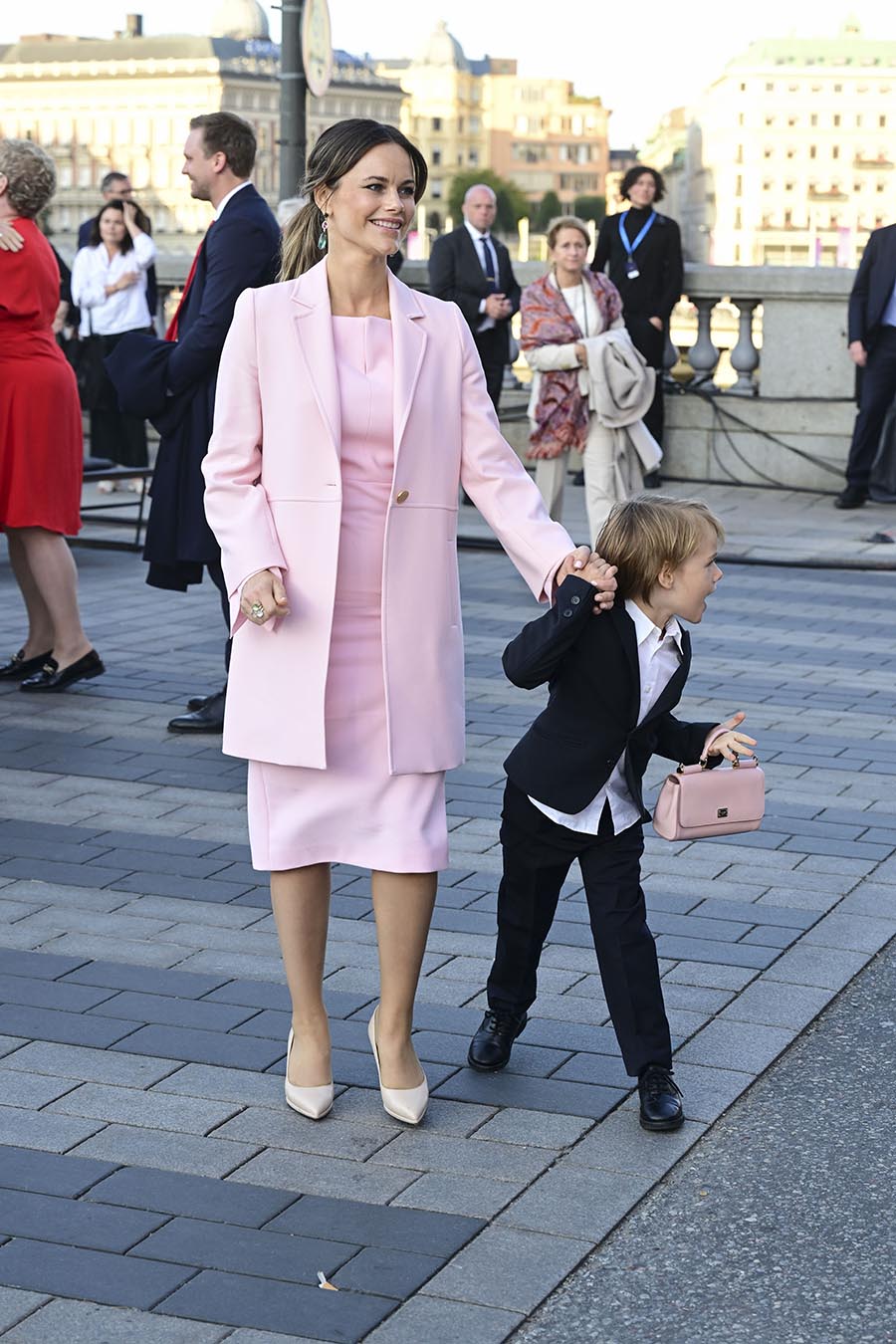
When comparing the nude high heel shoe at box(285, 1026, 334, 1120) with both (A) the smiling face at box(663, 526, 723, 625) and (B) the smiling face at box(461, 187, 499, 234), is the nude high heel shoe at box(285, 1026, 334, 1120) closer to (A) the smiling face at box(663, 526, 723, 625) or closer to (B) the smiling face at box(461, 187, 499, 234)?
(A) the smiling face at box(663, 526, 723, 625)

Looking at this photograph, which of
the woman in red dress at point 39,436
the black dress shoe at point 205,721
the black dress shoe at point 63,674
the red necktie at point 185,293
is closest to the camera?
the red necktie at point 185,293

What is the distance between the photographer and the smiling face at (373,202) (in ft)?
12.5

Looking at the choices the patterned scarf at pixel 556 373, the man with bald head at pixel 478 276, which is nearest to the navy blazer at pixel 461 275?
the man with bald head at pixel 478 276

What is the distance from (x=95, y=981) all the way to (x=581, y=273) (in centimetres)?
614

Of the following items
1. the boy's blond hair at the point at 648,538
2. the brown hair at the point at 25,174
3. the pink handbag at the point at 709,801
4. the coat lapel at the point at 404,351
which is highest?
the brown hair at the point at 25,174

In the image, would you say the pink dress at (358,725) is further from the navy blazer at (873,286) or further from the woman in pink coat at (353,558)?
the navy blazer at (873,286)

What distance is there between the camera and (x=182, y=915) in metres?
5.22

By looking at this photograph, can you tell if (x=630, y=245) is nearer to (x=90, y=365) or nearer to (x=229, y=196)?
(x=90, y=365)

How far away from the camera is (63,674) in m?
7.92

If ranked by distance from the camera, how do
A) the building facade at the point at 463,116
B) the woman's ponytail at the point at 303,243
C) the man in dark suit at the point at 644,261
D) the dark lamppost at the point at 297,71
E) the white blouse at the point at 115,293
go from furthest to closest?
1. the building facade at the point at 463,116
2. the man in dark suit at the point at 644,261
3. the white blouse at the point at 115,293
4. the dark lamppost at the point at 297,71
5. the woman's ponytail at the point at 303,243

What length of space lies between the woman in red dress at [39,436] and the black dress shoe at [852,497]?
679cm

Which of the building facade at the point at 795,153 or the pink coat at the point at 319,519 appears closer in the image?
the pink coat at the point at 319,519

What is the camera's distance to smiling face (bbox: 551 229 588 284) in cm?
1000

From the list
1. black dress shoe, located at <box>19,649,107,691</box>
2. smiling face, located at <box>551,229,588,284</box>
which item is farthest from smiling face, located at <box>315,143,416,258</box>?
smiling face, located at <box>551,229,588,284</box>
